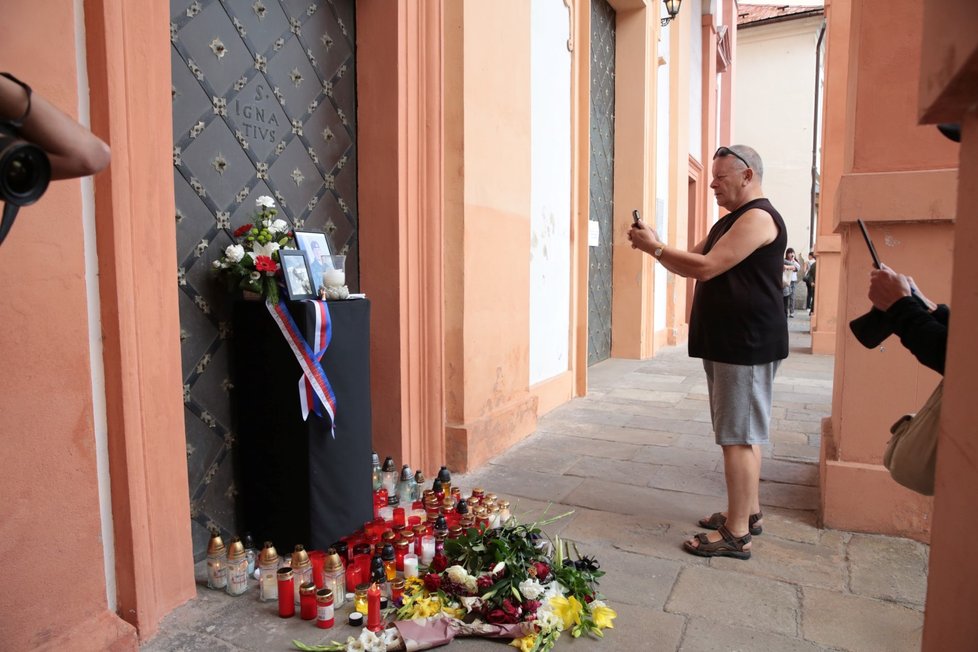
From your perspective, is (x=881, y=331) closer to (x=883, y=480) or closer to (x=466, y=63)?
(x=883, y=480)

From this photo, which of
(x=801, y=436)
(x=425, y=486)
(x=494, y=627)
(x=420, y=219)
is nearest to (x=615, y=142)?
(x=801, y=436)

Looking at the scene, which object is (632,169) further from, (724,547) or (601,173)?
(724,547)

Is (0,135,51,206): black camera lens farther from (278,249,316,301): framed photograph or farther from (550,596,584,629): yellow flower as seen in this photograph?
(550,596,584,629): yellow flower

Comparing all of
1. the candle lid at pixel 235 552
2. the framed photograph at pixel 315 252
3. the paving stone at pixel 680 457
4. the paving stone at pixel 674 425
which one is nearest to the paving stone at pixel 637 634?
the candle lid at pixel 235 552

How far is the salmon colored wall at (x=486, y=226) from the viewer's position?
4.70m

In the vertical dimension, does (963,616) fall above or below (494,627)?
above

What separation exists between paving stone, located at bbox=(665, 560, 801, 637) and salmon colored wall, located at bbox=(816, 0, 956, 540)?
915mm

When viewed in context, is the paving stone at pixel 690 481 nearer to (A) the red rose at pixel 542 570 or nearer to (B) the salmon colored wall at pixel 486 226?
(B) the salmon colored wall at pixel 486 226

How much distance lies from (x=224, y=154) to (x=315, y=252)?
64 centimetres

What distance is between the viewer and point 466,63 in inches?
183

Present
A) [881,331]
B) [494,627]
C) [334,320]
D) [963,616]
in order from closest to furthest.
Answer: [963,616], [881,331], [494,627], [334,320]

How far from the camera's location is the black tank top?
3.29m

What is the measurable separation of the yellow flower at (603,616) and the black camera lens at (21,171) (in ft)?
7.86

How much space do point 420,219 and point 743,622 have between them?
9.82 feet
